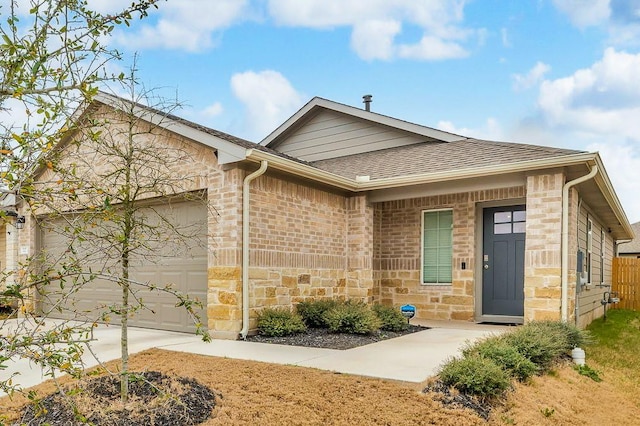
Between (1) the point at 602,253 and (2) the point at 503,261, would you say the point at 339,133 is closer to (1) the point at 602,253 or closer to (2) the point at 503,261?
(2) the point at 503,261

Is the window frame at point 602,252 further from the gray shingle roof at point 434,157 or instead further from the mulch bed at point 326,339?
the mulch bed at point 326,339

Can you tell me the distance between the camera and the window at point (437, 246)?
10336 mm

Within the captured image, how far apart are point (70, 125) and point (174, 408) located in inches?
102

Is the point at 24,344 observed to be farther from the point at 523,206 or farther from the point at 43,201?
the point at 523,206

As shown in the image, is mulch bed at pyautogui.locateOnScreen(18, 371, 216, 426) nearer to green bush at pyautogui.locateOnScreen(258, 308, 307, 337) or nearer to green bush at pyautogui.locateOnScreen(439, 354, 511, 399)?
green bush at pyautogui.locateOnScreen(439, 354, 511, 399)

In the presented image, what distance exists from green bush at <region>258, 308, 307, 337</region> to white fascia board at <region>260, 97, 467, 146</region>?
6.26 metres

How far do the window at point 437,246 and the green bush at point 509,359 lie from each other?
4.68 meters

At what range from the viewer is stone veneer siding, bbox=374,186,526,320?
32.9ft

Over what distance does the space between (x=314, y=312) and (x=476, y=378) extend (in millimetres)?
4118

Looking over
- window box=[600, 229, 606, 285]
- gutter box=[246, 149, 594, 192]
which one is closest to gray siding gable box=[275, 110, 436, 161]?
gutter box=[246, 149, 594, 192]

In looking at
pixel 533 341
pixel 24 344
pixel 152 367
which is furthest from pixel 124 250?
pixel 533 341

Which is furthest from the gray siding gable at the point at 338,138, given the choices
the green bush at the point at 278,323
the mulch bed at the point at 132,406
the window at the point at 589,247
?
the mulch bed at the point at 132,406

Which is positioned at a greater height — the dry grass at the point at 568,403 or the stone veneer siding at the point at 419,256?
the stone veneer siding at the point at 419,256

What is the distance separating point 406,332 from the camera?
27.7 ft
